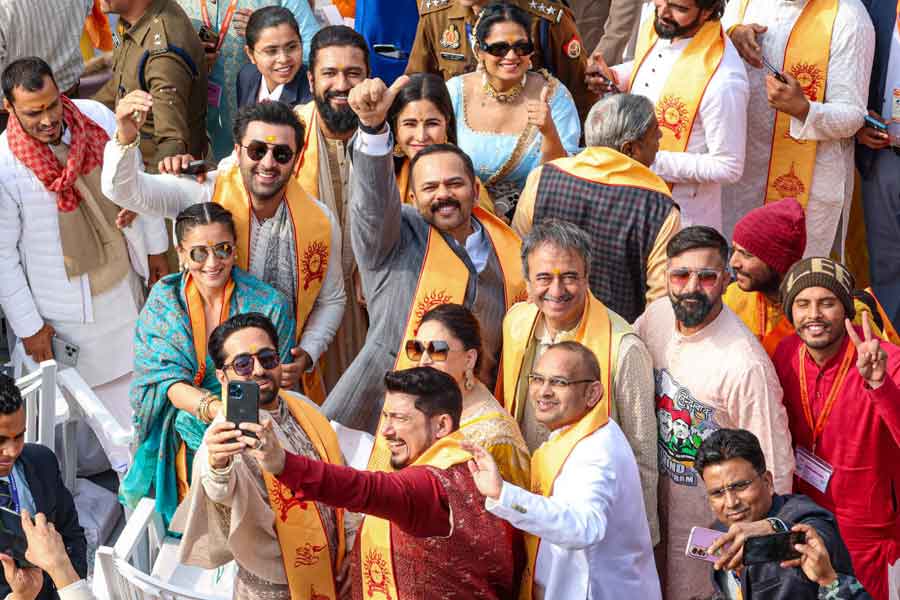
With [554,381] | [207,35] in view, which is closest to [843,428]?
[554,381]

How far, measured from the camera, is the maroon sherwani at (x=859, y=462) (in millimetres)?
4363

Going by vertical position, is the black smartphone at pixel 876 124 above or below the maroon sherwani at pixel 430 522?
above

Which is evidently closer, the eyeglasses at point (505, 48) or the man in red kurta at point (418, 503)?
the man in red kurta at point (418, 503)

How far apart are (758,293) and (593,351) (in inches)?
29.6

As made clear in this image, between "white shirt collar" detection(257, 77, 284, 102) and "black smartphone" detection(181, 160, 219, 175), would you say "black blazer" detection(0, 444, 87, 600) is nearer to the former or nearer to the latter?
"black smartphone" detection(181, 160, 219, 175)

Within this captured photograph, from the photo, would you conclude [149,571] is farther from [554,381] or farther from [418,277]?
[554,381]

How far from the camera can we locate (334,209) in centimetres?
552

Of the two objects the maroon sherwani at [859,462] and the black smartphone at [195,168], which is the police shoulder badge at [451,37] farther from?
the maroon sherwani at [859,462]

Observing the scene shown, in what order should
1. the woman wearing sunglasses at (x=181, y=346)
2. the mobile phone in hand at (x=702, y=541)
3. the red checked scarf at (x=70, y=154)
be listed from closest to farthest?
1. the mobile phone in hand at (x=702, y=541)
2. the woman wearing sunglasses at (x=181, y=346)
3. the red checked scarf at (x=70, y=154)

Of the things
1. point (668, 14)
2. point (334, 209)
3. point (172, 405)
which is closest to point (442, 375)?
point (172, 405)

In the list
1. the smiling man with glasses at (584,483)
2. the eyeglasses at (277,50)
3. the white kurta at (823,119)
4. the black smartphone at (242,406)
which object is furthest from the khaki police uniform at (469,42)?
the black smartphone at (242,406)

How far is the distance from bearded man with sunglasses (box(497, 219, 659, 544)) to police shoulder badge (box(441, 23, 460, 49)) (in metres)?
1.73

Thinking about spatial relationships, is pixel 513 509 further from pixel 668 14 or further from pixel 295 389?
pixel 668 14

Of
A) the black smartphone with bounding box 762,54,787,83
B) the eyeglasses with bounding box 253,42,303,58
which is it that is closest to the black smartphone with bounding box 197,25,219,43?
the eyeglasses with bounding box 253,42,303,58
